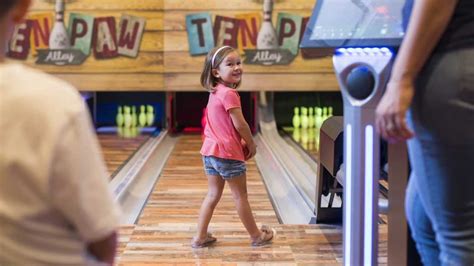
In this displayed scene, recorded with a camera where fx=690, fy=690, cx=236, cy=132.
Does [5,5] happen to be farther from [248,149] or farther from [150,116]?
[150,116]

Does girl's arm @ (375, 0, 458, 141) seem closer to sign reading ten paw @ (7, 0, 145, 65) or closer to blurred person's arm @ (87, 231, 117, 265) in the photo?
blurred person's arm @ (87, 231, 117, 265)

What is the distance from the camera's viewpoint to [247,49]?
6227 mm

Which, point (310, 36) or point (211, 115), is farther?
point (211, 115)

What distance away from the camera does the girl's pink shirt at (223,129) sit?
8.44ft

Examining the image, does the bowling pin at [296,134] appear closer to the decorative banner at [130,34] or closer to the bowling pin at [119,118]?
the decorative banner at [130,34]

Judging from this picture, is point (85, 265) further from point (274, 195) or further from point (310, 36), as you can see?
point (274, 195)

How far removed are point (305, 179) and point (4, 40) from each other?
11.1ft

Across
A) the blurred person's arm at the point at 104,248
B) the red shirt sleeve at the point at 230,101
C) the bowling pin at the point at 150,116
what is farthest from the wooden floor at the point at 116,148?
the blurred person's arm at the point at 104,248

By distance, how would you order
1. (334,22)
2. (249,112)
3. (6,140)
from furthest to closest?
1. (249,112)
2. (334,22)
3. (6,140)

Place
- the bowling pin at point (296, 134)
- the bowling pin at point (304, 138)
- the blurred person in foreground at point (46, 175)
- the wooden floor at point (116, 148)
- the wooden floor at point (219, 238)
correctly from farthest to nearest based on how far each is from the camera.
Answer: the bowling pin at point (296, 134) → the bowling pin at point (304, 138) → the wooden floor at point (116, 148) → the wooden floor at point (219, 238) → the blurred person in foreground at point (46, 175)

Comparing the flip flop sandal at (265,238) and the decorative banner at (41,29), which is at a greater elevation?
the decorative banner at (41,29)

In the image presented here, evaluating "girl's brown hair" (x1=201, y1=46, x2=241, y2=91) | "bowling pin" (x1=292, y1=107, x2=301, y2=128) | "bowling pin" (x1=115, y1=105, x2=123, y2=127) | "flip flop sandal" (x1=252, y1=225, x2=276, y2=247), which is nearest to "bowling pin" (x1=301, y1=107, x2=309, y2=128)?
"bowling pin" (x1=292, y1=107, x2=301, y2=128)

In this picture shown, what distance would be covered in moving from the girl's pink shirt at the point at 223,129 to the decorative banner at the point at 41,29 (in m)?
3.99

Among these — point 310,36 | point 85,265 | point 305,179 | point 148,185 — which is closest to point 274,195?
point 305,179
